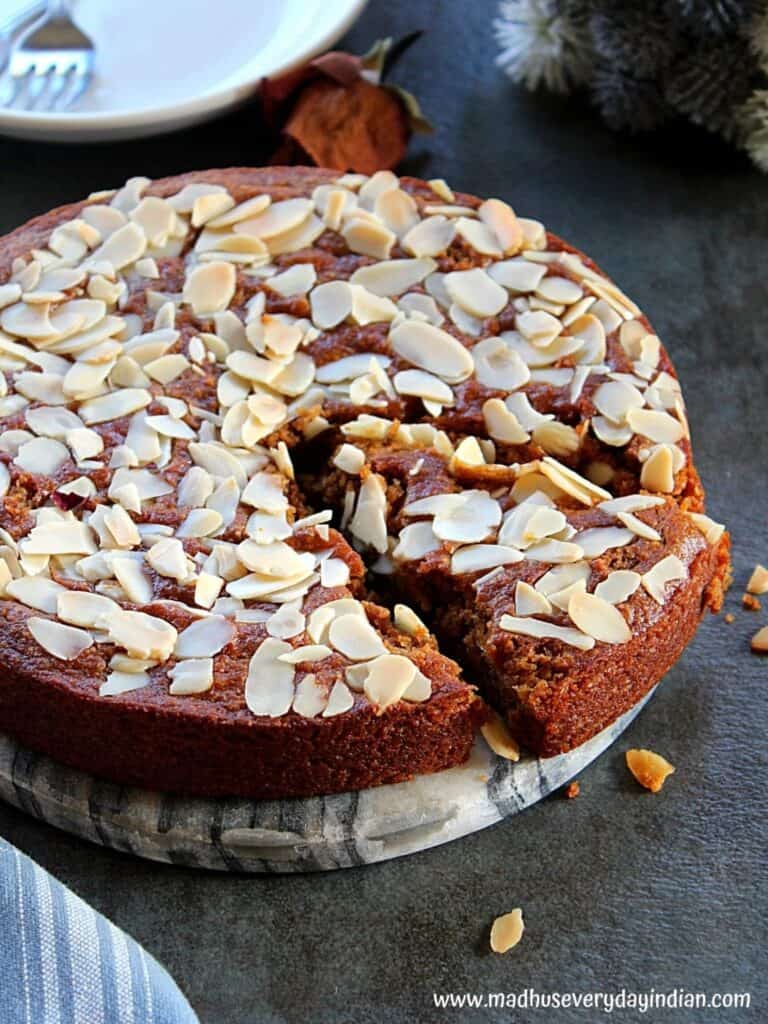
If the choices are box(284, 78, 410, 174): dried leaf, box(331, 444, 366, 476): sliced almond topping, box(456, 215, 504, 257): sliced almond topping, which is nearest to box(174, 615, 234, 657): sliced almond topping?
box(331, 444, 366, 476): sliced almond topping

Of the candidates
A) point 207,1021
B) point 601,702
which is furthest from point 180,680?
point 601,702

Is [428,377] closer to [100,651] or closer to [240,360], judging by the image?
[240,360]

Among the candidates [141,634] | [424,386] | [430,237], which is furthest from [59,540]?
[430,237]

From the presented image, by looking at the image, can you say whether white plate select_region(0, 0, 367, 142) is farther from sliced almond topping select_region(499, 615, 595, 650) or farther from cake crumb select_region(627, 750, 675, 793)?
cake crumb select_region(627, 750, 675, 793)

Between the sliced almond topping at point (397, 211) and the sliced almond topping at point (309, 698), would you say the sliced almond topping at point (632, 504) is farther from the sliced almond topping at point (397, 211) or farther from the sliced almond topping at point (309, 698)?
the sliced almond topping at point (397, 211)

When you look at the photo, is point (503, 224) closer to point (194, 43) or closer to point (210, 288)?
point (210, 288)

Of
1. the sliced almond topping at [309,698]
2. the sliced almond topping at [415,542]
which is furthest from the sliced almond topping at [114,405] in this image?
the sliced almond topping at [309,698]
